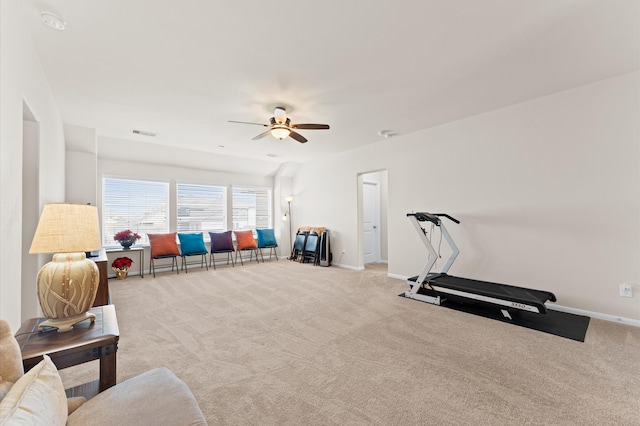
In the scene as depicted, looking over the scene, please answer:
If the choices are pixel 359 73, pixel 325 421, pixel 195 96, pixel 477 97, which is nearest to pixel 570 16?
pixel 477 97

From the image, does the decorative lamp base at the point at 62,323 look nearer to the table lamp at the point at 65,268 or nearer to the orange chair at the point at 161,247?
the table lamp at the point at 65,268

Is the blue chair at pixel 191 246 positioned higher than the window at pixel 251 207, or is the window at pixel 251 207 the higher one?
the window at pixel 251 207

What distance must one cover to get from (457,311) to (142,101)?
4.86m

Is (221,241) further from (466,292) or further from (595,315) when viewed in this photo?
(595,315)

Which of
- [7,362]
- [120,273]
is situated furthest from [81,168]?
[7,362]

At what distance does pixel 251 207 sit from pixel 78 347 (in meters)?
6.45

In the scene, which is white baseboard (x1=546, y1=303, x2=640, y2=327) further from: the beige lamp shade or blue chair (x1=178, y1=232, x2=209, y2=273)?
blue chair (x1=178, y1=232, x2=209, y2=273)

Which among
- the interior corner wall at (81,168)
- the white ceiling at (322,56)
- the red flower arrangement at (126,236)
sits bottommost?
the red flower arrangement at (126,236)

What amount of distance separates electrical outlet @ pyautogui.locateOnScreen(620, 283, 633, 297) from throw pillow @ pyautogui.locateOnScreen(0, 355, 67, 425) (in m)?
4.71

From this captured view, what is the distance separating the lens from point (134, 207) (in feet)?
19.7

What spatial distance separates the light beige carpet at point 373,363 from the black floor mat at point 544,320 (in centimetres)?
12

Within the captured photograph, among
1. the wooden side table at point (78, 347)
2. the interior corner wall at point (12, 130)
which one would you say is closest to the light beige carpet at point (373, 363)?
the wooden side table at point (78, 347)

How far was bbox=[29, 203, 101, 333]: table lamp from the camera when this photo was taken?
62.1 inches

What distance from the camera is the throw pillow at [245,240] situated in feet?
22.2
